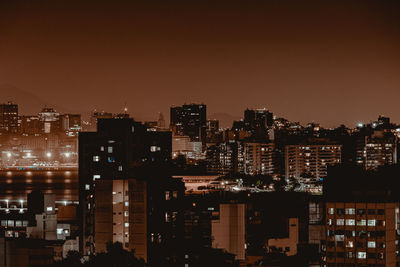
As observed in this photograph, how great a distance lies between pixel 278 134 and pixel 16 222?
3140 centimetres

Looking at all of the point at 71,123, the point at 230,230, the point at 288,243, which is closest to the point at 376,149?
the point at 71,123

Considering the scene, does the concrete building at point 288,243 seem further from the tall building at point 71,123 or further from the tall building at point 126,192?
the tall building at point 71,123

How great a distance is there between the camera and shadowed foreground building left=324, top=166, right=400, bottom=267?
11.5 metres

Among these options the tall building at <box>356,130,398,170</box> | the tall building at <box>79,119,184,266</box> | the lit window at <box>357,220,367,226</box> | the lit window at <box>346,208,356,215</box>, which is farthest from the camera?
the tall building at <box>356,130,398,170</box>

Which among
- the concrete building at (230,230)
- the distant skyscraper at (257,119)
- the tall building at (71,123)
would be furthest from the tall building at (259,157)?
the concrete building at (230,230)

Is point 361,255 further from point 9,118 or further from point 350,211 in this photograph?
point 9,118

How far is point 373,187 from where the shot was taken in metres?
12.2

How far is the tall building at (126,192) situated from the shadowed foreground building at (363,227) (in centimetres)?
304

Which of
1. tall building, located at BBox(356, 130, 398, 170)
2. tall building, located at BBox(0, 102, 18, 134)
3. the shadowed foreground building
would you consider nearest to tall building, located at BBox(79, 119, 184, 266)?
the shadowed foreground building

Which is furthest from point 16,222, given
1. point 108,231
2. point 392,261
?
point 392,261

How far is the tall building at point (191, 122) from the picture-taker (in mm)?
51312

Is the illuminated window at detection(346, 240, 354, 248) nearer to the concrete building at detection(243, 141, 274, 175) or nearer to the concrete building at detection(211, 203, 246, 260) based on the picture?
the concrete building at detection(211, 203, 246, 260)

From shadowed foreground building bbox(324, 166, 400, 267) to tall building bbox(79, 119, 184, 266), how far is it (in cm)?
304

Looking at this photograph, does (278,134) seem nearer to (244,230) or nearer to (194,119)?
(194,119)
